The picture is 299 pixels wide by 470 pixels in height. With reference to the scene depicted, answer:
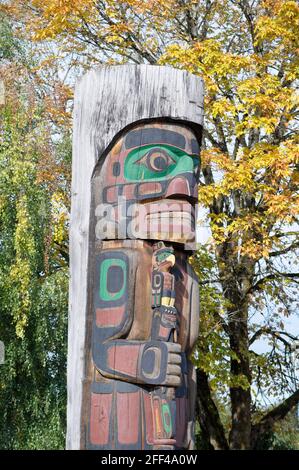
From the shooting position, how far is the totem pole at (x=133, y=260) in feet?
19.8

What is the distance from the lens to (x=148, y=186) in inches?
256

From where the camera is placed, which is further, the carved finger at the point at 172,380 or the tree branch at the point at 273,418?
the tree branch at the point at 273,418

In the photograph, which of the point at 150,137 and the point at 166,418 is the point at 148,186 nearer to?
the point at 150,137

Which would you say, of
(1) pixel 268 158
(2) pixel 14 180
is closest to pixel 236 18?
(1) pixel 268 158

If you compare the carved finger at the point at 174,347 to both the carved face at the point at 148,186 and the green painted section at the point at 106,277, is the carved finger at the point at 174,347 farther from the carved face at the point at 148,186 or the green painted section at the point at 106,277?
the carved face at the point at 148,186

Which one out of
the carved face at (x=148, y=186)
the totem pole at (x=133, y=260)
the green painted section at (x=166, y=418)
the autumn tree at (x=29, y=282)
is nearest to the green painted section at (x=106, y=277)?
the totem pole at (x=133, y=260)

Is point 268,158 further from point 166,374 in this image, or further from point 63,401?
point 166,374

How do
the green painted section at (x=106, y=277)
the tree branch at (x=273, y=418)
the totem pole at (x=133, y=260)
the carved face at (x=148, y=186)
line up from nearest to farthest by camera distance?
1. the totem pole at (x=133, y=260)
2. the green painted section at (x=106, y=277)
3. the carved face at (x=148, y=186)
4. the tree branch at (x=273, y=418)

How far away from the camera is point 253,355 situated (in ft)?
48.6

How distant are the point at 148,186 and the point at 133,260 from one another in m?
0.61

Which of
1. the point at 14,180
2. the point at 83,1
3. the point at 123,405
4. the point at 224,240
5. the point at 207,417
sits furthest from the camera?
the point at 207,417

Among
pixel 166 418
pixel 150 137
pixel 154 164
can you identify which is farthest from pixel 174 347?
pixel 150 137

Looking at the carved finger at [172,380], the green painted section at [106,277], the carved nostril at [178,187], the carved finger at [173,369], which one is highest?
the carved nostril at [178,187]

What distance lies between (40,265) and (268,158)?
371cm
